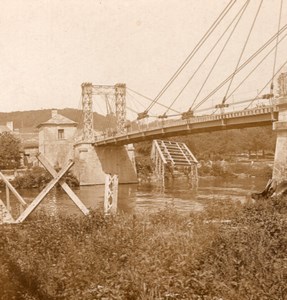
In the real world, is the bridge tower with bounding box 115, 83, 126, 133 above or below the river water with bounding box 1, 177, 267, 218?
above

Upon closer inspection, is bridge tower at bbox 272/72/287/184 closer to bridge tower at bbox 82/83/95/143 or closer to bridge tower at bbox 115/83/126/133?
bridge tower at bbox 82/83/95/143

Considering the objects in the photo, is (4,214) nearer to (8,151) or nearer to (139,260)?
(139,260)

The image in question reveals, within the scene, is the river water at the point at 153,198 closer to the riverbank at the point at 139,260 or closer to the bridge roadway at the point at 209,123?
the bridge roadway at the point at 209,123

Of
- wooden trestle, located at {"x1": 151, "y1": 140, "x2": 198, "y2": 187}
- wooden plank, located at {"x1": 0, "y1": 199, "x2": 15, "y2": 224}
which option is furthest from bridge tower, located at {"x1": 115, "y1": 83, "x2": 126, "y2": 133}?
wooden plank, located at {"x1": 0, "y1": 199, "x2": 15, "y2": 224}

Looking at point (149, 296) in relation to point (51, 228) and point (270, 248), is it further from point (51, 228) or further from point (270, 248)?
point (51, 228)

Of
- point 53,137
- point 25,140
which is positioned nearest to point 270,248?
point 53,137
